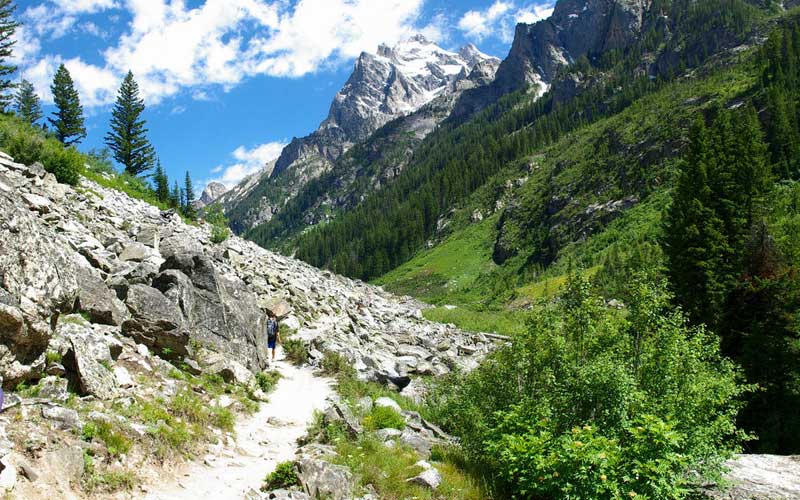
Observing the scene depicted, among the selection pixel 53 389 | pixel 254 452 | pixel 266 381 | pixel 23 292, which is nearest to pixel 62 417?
pixel 53 389

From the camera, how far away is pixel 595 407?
35.1 ft

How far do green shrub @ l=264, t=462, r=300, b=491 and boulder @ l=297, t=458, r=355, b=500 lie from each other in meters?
0.13

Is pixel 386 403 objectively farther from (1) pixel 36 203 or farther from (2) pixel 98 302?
(1) pixel 36 203

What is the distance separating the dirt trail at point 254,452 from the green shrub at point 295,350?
294 cm

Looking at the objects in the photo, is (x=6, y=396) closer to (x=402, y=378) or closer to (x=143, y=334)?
(x=143, y=334)

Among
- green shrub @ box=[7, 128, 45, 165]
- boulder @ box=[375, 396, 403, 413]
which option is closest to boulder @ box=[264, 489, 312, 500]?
boulder @ box=[375, 396, 403, 413]

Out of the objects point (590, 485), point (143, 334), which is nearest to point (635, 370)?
point (590, 485)

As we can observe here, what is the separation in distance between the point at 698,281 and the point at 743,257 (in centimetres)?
239

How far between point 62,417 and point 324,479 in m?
4.45

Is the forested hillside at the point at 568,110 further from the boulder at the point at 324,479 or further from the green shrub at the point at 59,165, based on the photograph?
the boulder at the point at 324,479

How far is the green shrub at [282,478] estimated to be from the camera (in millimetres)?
8938

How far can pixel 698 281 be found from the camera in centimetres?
2616

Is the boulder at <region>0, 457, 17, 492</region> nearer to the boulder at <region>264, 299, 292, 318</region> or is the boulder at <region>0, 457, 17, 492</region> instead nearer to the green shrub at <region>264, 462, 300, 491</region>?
the green shrub at <region>264, 462, 300, 491</region>

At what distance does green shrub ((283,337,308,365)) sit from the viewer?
20781mm
